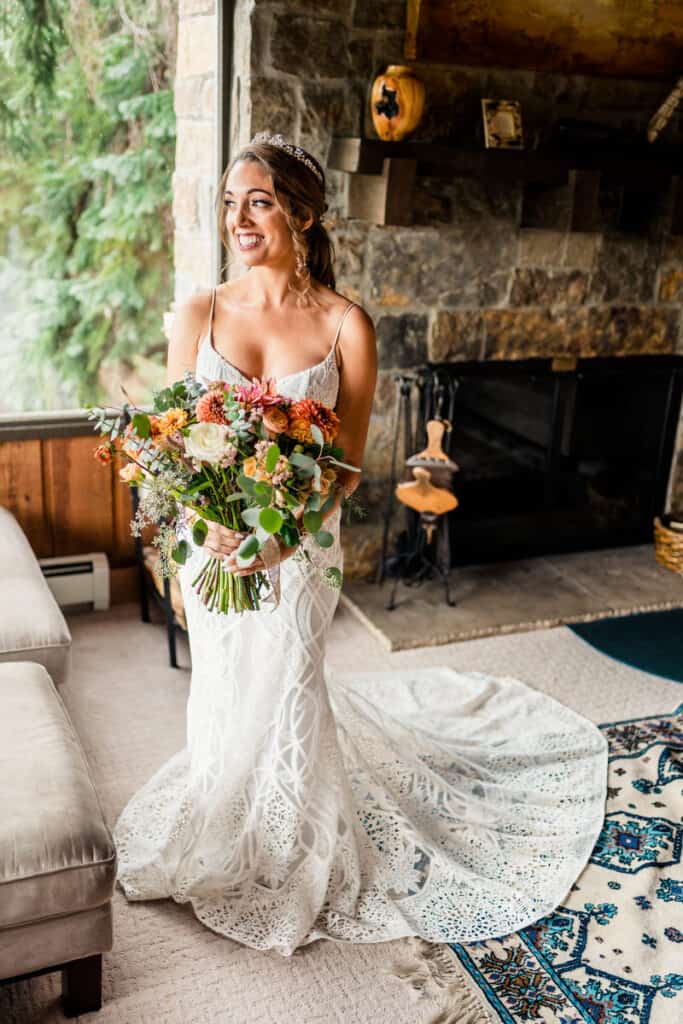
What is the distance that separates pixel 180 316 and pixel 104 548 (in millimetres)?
1770

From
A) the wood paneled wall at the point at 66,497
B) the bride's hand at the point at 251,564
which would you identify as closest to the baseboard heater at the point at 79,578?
the wood paneled wall at the point at 66,497

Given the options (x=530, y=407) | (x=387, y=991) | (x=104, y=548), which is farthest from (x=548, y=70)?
(x=387, y=991)

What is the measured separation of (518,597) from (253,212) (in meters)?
2.30

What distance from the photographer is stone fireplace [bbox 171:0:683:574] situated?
3.28 metres

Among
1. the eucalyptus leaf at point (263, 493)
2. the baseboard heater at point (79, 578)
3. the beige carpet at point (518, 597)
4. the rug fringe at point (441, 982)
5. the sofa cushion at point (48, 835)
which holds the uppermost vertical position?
the eucalyptus leaf at point (263, 493)

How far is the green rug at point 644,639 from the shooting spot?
139 inches

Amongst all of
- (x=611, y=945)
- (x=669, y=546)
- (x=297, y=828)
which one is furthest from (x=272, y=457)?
(x=669, y=546)

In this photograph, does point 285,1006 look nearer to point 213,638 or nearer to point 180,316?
point 213,638

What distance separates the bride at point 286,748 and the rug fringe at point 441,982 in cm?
4

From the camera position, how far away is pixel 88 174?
3404mm

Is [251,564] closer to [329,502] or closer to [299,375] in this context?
[329,502]

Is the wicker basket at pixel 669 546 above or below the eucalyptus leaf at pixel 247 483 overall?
below

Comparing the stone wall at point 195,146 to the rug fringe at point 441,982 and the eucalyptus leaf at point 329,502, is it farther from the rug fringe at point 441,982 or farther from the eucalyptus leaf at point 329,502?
the rug fringe at point 441,982

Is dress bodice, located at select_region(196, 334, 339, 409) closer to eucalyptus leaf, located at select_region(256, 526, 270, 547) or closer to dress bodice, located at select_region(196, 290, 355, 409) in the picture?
dress bodice, located at select_region(196, 290, 355, 409)
